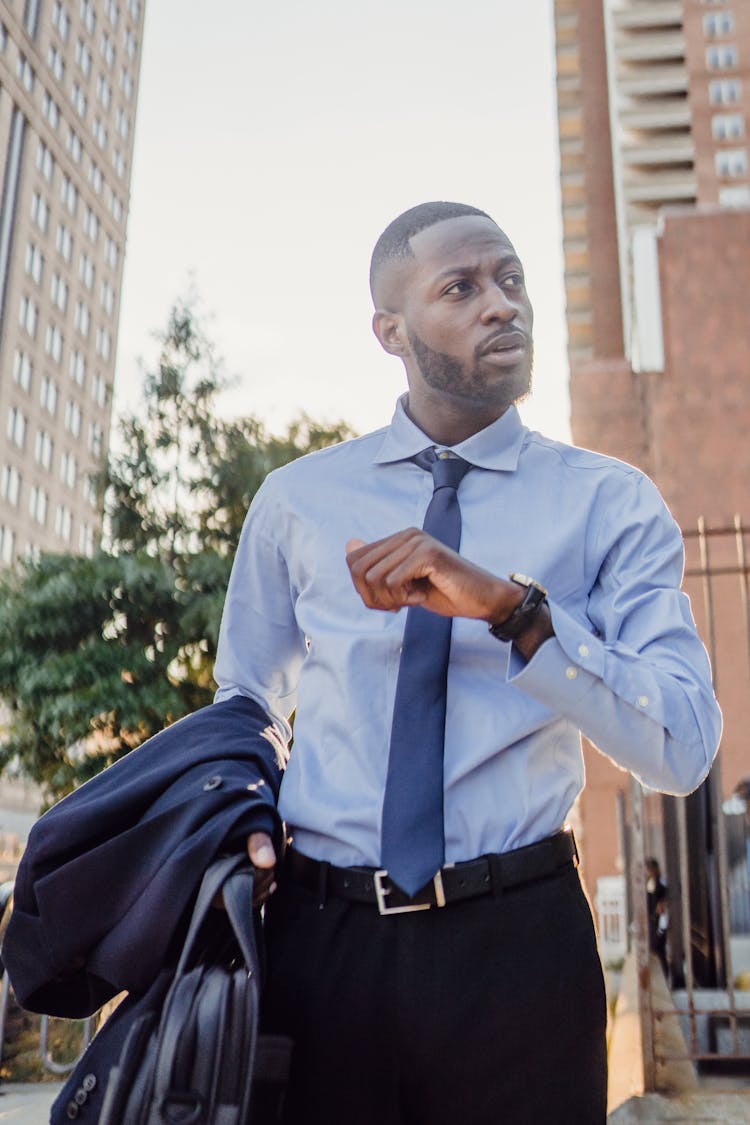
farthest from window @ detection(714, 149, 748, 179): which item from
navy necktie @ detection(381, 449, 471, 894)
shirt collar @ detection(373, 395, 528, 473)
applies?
navy necktie @ detection(381, 449, 471, 894)

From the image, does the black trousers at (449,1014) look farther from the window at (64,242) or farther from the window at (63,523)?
the window at (64,242)

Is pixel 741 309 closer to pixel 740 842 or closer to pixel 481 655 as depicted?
pixel 740 842

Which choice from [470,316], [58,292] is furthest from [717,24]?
[470,316]

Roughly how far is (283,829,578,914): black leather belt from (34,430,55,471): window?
2582 inches

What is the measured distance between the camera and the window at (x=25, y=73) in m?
65.4

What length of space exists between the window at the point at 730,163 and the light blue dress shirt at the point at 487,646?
69903 millimetres

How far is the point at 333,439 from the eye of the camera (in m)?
18.1

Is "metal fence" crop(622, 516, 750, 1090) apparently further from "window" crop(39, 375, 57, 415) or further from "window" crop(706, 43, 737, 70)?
"window" crop(706, 43, 737, 70)

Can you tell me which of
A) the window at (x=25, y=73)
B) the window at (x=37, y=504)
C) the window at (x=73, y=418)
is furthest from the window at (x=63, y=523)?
the window at (x=25, y=73)

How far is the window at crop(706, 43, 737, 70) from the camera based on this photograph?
216 feet

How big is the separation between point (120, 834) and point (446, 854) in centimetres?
43

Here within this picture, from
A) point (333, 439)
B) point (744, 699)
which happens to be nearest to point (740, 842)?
point (333, 439)

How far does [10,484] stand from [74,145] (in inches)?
970

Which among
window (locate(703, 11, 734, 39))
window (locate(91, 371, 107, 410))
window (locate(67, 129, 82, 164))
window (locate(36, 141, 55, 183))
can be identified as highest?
window (locate(703, 11, 734, 39))
